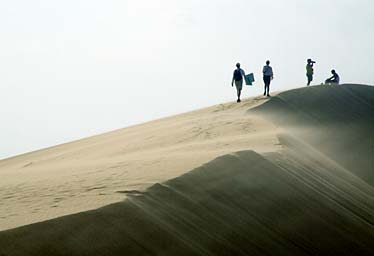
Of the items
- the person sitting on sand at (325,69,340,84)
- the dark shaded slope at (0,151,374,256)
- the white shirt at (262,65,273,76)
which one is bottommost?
the person sitting on sand at (325,69,340,84)

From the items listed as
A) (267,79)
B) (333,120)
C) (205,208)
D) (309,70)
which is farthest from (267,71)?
(205,208)

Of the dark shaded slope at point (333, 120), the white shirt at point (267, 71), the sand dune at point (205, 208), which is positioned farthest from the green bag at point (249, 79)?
the sand dune at point (205, 208)

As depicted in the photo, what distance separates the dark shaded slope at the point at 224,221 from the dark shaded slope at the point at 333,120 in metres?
6.16

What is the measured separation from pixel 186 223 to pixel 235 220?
25.8 inches

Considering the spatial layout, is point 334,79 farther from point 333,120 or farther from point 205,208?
point 205,208

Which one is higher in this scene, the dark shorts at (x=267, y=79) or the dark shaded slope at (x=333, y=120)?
the dark shorts at (x=267, y=79)

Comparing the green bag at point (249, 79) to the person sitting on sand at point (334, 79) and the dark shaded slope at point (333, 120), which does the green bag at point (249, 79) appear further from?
the person sitting on sand at point (334, 79)

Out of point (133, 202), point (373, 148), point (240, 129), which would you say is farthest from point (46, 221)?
point (373, 148)

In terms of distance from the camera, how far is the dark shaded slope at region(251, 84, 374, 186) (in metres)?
14.5

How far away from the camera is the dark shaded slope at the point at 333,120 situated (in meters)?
14.5

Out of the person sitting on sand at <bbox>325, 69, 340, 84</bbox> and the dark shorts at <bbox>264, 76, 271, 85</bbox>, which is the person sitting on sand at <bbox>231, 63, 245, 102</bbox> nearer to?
the dark shorts at <bbox>264, 76, 271, 85</bbox>

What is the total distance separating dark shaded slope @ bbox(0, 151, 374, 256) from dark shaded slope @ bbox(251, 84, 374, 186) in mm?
6162

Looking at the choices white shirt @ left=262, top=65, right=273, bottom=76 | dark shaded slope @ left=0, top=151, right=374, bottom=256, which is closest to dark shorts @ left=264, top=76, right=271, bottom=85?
white shirt @ left=262, top=65, right=273, bottom=76

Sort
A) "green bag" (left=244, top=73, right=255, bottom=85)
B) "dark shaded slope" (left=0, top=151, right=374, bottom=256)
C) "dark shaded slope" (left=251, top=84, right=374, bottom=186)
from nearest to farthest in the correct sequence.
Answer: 1. "dark shaded slope" (left=0, top=151, right=374, bottom=256)
2. "dark shaded slope" (left=251, top=84, right=374, bottom=186)
3. "green bag" (left=244, top=73, right=255, bottom=85)
